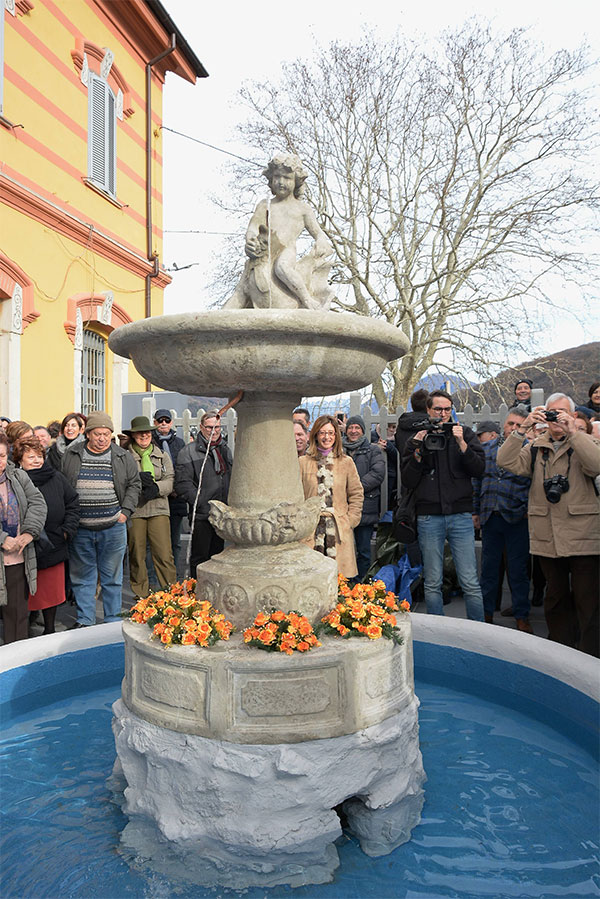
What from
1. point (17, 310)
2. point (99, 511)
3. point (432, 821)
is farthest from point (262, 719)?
point (17, 310)

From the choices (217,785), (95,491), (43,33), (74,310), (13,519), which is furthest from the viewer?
(74,310)

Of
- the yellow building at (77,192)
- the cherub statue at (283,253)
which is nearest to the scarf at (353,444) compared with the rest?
the cherub statue at (283,253)

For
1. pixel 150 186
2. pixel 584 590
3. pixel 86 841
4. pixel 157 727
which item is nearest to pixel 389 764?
pixel 157 727

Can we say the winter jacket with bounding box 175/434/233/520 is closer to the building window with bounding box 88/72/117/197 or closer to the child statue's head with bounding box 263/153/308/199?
the child statue's head with bounding box 263/153/308/199

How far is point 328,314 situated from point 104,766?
8.64ft

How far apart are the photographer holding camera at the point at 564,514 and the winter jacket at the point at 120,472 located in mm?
3131

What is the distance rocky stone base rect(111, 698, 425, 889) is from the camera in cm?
267

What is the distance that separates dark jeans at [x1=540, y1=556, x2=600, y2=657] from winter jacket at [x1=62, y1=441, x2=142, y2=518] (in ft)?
11.1

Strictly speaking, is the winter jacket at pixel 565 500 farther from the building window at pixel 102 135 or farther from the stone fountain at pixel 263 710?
the building window at pixel 102 135

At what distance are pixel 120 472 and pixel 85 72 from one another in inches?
305

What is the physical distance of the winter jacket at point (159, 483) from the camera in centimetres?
611

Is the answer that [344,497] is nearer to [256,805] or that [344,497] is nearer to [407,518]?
[407,518]

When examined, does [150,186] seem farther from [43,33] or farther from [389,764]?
[389,764]

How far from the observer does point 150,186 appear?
12000 millimetres
